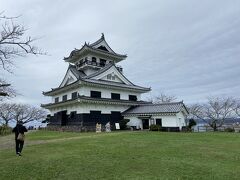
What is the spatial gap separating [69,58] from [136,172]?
38.0m

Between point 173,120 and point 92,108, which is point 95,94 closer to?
point 92,108

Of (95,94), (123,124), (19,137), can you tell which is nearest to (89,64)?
(95,94)

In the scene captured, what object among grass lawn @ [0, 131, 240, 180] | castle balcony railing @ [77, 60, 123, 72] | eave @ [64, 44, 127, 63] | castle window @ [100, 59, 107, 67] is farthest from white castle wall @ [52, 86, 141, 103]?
grass lawn @ [0, 131, 240, 180]

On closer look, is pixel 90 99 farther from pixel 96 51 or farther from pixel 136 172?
pixel 136 172

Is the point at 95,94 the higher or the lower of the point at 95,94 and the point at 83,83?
the lower

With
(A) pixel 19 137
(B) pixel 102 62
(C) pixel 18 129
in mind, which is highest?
(B) pixel 102 62

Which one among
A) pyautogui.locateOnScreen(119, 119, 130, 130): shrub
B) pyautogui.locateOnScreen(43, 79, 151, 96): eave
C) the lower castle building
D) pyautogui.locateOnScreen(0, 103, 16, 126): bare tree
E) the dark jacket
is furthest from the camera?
pyautogui.locateOnScreen(0, 103, 16, 126): bare tree

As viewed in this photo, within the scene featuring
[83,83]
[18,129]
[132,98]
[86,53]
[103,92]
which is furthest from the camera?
[86,53]

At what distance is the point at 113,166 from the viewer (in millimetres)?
8648

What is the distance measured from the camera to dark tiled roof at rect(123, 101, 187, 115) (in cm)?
3075

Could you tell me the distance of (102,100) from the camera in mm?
32594

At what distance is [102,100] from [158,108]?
26.6 ft

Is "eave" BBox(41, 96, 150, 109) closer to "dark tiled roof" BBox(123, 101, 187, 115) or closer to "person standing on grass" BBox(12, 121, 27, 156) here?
"dark tiled roof" BBox(123, 101, 187, 115)

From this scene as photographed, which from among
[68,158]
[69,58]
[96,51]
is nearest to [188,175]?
[68,158]
